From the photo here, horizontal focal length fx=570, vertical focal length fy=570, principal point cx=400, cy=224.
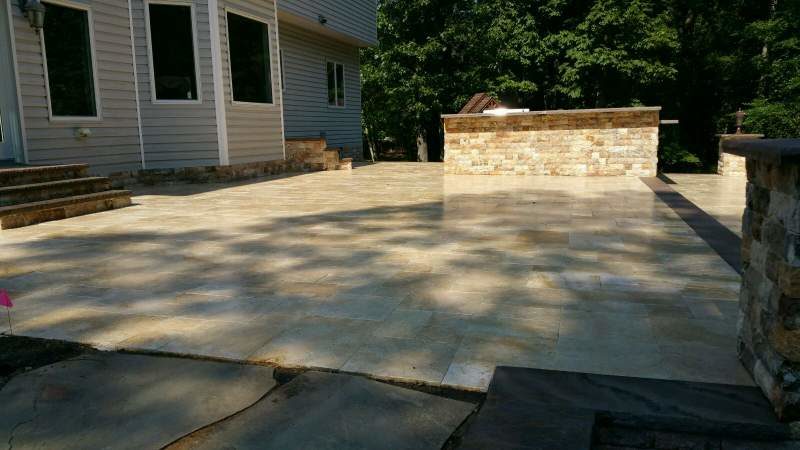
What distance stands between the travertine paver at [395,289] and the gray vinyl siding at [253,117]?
143 inches

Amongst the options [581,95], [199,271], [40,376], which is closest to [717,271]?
[199,271]

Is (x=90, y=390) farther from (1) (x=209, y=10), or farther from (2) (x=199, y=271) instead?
(1) (x=209, y=10)

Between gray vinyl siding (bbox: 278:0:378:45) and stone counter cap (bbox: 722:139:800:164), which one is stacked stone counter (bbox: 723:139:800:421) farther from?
gray vinyl siding (bbox: 278:0:378:45)

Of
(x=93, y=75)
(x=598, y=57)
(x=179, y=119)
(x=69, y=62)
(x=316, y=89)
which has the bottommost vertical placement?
(x=179, y=119)

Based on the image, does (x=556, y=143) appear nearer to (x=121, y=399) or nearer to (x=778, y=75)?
(x=121, y=399)

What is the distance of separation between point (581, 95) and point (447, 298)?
1715 centimetres

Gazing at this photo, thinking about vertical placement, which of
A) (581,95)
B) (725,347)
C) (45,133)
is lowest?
(725,347)

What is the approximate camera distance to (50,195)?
21.4ft

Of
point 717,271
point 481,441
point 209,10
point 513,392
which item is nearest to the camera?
point 481,441

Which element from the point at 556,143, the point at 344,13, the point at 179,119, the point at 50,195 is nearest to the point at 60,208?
the point at 50,195

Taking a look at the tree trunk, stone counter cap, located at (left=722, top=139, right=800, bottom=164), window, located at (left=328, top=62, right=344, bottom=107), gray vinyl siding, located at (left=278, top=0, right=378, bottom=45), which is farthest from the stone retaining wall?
the tree trunk

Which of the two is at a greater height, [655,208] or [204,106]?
[204,106]

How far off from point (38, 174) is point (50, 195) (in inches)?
12.7

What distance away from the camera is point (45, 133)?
304 inches
